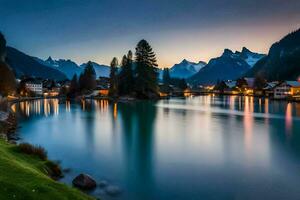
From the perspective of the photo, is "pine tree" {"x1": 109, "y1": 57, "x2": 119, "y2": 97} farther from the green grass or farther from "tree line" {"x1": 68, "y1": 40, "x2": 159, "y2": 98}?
the green grass

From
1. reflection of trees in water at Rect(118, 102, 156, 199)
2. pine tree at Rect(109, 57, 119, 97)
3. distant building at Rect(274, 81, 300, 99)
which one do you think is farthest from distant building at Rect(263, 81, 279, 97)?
reflection of trees in water at Rect(118, 102, 156, 199)

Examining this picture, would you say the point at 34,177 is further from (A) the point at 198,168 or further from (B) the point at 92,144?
(B) the point at 92,144

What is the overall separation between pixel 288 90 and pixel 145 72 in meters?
66.9

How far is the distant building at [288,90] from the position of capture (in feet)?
464

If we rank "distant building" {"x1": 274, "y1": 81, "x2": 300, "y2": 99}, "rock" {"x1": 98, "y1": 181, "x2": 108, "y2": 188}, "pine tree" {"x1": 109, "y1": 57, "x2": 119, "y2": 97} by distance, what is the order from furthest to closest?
"pine tree" {"x1": 109, "y1": 57, "x2": 119, "y2": 97} < "distant building" {"x1": 274, "y1": 81, "x2": 300, "y2": 99} < "rock" {"x1": 98, "y1": 181, "x2": 108, "y2": 188}

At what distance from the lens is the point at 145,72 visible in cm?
13512

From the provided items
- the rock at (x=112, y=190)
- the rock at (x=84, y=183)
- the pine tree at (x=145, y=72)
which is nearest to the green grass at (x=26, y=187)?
the rock at (x=112, y=190)

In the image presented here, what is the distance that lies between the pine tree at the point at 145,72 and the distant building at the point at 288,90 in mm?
58768

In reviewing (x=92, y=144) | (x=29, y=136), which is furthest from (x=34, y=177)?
(x=29, y=136)

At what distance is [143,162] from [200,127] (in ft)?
84.0

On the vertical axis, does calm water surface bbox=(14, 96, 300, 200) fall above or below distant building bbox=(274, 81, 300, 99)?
below

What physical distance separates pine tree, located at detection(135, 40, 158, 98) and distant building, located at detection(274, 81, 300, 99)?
58.8 metres

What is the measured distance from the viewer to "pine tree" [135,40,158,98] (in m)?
135

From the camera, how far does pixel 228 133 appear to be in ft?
145
